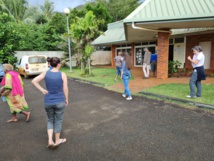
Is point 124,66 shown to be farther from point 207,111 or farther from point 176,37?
point 176,37

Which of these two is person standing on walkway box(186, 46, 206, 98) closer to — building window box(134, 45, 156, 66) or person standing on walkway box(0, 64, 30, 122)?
person standing on walkway box(0, 64, 30, 122)

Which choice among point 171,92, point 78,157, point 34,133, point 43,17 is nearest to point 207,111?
point 171,92

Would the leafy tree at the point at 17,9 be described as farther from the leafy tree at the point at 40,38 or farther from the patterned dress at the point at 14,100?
the patterned dress at the point at 14,100

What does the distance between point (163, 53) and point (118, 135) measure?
7524mm

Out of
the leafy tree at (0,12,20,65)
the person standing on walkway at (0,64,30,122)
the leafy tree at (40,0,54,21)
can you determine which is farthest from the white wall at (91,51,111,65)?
the person standing on walkway at (0,64,30,122)

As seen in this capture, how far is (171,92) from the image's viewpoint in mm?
6969

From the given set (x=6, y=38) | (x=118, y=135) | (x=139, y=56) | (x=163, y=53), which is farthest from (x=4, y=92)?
(x=139, y=56)

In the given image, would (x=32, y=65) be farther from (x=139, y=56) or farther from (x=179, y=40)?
(x=179, y=40)

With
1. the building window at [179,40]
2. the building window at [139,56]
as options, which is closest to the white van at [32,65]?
the building window at [139,56]

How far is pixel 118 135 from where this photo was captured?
3797 mm

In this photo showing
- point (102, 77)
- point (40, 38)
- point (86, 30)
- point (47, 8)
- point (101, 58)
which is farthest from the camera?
point (47, 8)

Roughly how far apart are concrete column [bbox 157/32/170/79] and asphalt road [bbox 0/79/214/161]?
4.87m

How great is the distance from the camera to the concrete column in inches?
391

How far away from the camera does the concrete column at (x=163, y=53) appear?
391 inches
